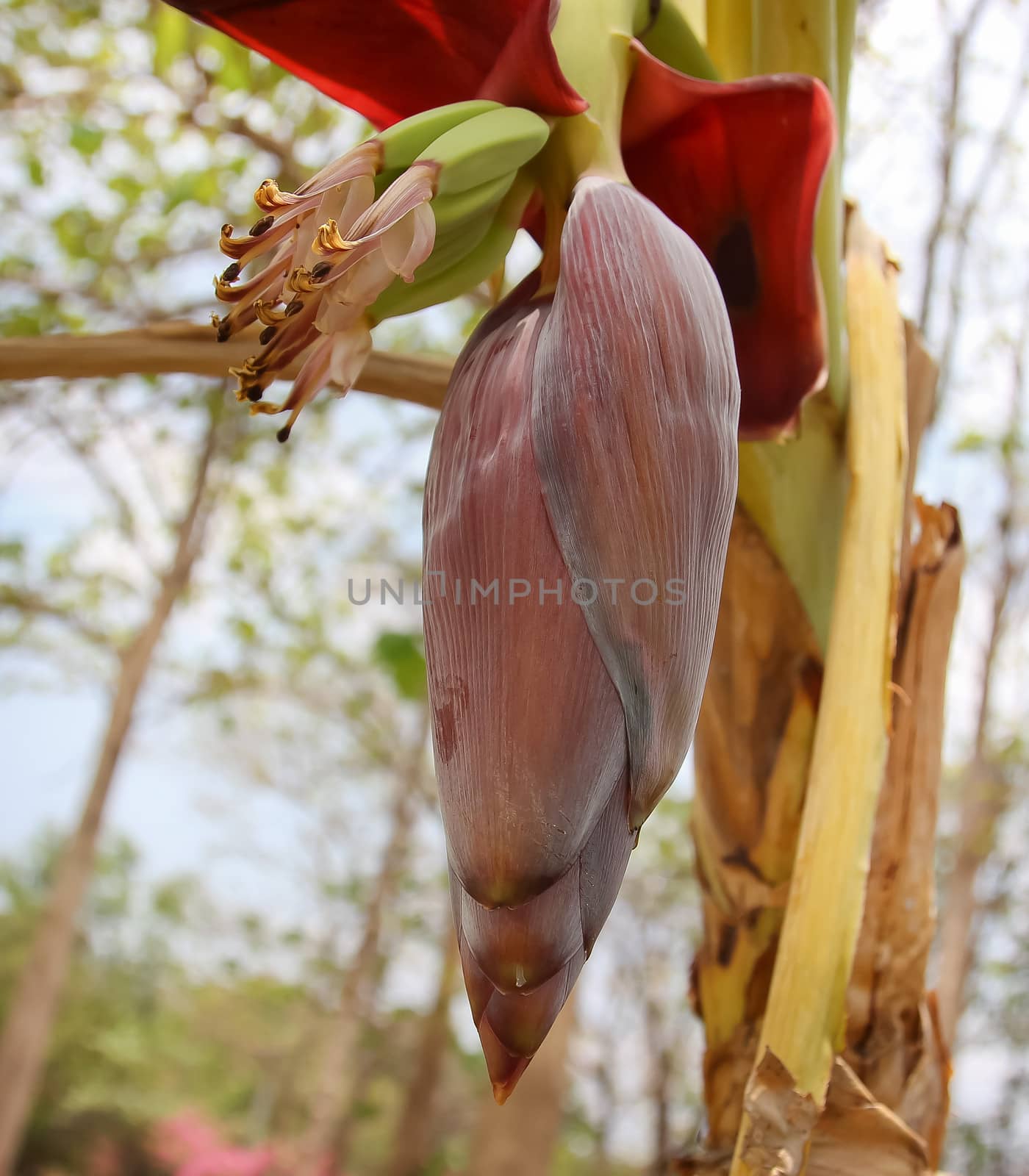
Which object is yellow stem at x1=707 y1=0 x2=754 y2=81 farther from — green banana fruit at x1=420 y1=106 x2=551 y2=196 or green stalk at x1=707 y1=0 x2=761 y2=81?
green banana fruit at x1=420 y1=106 x2=551 y2=196

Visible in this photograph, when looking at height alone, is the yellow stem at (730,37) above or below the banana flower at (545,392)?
above

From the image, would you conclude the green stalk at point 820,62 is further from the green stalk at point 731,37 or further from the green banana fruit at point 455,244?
the green banana fruit at point 455,244

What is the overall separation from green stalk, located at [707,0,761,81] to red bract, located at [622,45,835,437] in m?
0.09

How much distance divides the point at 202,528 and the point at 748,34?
242 centimetres

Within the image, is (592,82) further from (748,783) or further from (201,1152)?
(201,1152)

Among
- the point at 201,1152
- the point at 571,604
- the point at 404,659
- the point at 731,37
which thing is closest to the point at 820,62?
the point at 731,37

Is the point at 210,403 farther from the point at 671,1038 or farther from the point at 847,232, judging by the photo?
the point at 671,1038

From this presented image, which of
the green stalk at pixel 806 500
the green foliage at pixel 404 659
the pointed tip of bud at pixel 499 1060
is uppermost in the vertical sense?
the green foliage at pixel 404 659

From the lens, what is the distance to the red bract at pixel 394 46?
0.24 m

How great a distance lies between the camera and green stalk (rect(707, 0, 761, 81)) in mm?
346

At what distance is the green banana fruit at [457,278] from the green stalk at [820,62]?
121 millimetres

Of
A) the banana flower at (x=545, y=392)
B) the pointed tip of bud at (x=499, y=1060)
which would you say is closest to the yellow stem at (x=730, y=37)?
the banana flower at (x=545, y=392)

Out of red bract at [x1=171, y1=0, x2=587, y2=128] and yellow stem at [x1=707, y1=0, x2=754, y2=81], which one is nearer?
red bract at [x1=171, y1=0, x2=587, y2=128]

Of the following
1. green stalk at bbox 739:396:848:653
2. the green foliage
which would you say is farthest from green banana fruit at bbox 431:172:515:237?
the green foliage
